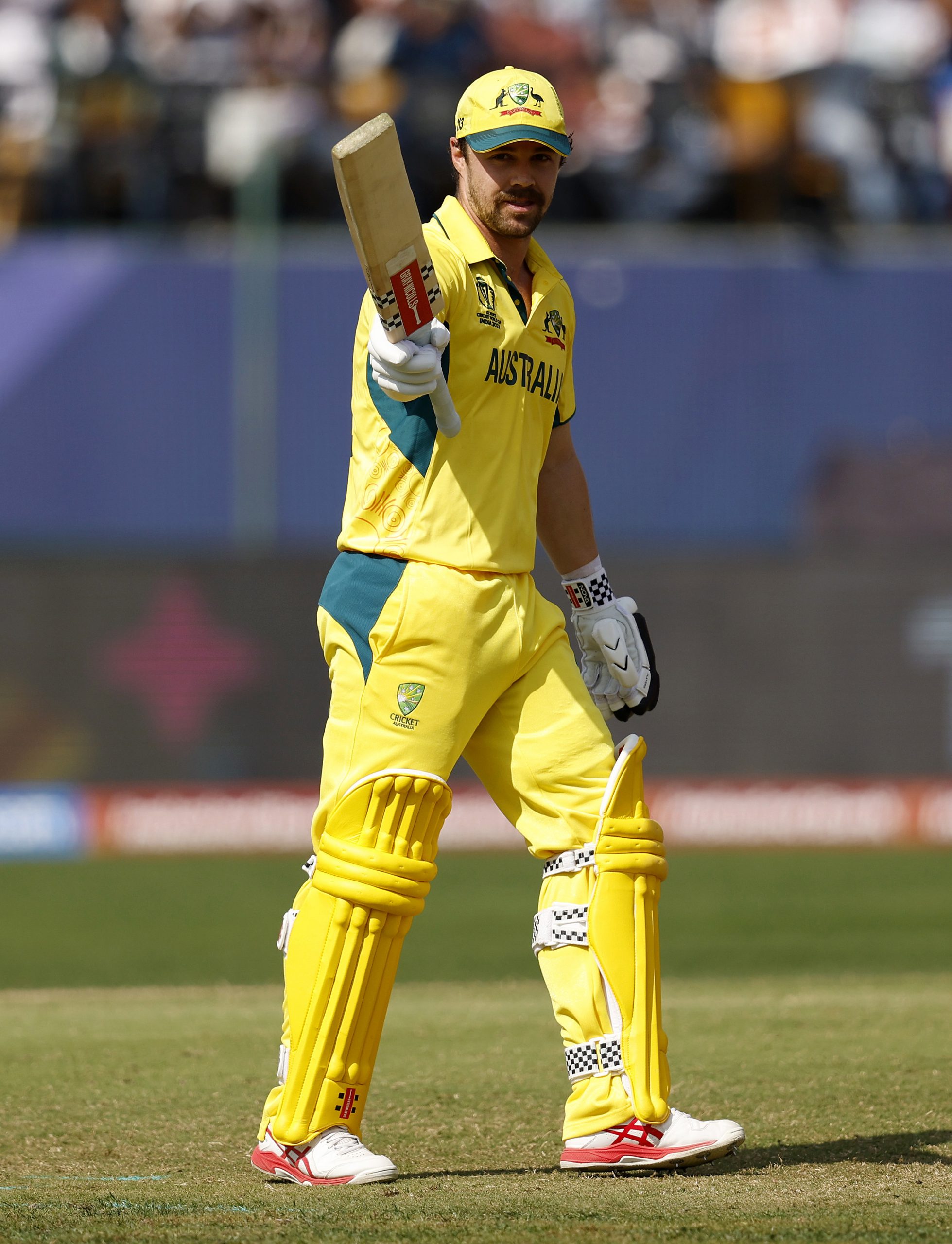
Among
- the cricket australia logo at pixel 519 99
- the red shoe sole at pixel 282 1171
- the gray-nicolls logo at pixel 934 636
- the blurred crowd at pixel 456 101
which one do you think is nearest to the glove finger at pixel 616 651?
the cricket australia logo at pixel 519 99

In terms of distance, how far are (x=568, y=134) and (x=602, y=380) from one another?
31.4ft

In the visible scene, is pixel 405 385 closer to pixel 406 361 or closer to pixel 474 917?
pixel 406 361

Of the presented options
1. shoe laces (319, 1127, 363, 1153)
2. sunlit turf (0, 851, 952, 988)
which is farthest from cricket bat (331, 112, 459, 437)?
sunlit turf (0, 851, 952, 988)

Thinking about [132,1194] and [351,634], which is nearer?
[132,1194]

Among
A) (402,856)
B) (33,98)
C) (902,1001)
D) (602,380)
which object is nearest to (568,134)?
(402,856)

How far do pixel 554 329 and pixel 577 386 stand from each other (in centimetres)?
931

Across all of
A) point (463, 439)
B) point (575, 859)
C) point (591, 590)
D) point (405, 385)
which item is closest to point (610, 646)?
point (591, 590)

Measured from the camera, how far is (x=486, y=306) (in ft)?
13.8

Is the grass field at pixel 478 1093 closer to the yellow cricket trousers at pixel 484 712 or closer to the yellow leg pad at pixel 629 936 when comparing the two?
the yellow leg pad at pixel 629 936

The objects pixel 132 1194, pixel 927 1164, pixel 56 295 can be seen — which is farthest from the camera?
pixel 56 295

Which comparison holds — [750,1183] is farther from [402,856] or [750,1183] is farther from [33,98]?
[33,98]

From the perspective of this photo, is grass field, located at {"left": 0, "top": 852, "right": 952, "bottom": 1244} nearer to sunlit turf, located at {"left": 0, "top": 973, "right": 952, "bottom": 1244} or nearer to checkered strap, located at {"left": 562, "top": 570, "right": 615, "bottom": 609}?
sunlit turf, located at {"left": 0, "top": 973, "right": 952, "bottom": 1244}

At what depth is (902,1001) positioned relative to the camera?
22.1 feet

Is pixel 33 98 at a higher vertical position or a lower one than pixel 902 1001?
higher
